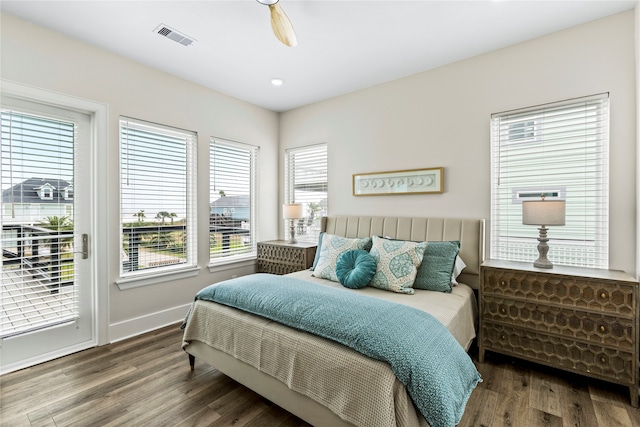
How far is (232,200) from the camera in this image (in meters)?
4.00

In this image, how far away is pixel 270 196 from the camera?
177 inches

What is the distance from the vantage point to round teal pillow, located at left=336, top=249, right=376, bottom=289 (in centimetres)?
256

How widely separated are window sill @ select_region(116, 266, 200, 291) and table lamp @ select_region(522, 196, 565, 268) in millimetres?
3358

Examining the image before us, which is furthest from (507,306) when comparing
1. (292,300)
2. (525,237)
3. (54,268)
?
(54,268)

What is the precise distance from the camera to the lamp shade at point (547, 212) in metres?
2.27

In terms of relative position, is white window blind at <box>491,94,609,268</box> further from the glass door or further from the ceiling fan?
the glass door

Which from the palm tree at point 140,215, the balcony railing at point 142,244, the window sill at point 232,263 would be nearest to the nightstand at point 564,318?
the window sill at point 232,263

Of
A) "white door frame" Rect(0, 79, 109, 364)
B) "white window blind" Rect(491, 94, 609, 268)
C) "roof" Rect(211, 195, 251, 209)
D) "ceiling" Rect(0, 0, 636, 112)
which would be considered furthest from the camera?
"roof" Rect(211, 195, 251, 209)

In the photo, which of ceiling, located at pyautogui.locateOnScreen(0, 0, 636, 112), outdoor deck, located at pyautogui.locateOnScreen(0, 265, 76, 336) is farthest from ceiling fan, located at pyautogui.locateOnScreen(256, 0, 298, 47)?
outdoor deck, located at pyautogui.locateOnScreen(0, 265, 76, 336)

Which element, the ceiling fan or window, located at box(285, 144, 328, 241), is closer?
the ceiling fan

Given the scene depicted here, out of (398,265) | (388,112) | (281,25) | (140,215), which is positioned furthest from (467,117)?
(140,215)

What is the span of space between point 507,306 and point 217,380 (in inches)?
90.5

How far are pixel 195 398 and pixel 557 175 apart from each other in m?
3.31

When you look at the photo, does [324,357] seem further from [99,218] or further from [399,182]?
[99,218]
